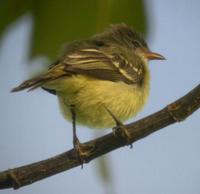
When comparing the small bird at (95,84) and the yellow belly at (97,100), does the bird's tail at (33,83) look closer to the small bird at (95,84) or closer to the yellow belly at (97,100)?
the small bird at (95,84)

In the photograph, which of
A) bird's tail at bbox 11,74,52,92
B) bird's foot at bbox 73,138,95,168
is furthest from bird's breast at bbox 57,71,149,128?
bird's foot at bbox 73,138,95,168

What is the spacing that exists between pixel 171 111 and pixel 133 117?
1771 mm

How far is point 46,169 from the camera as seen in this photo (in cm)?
188

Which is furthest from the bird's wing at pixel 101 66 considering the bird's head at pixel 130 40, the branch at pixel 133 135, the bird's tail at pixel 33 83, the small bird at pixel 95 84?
the branch at pixel 133 135

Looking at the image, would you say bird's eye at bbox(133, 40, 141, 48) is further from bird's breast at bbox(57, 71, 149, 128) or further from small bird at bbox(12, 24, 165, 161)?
bird's breast at bbox(57, 71, 149, 128)

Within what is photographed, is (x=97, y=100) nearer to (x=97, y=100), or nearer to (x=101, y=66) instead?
(x=97, y=100)

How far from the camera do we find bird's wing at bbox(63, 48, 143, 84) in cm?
316

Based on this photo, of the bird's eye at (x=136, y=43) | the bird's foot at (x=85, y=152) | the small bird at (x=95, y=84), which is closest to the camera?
the bird's foot at (x=85, y=152)

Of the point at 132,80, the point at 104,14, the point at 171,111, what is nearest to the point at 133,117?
the point at 132,80

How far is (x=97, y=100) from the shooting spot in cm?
330

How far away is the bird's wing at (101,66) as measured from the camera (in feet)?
10.4

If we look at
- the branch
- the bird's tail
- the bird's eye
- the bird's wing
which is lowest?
A: the branch

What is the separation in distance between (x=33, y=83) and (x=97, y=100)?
3.06ft

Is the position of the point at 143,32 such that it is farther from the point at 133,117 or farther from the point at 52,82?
the point at 133,117
